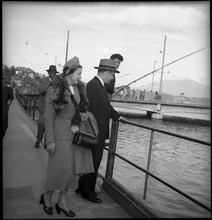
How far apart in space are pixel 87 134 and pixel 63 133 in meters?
0.26

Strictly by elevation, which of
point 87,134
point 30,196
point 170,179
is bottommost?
point 170,179

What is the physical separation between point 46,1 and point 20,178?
2876mm

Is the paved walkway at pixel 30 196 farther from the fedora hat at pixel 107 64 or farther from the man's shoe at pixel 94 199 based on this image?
the fedora hat at pixel 107 64

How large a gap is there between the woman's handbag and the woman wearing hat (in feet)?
0.24

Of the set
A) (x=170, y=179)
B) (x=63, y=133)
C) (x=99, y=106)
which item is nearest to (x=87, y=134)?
(x=63, y=133)

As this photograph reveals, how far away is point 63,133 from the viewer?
117 inches

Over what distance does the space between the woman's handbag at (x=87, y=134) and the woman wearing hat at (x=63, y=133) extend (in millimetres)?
72

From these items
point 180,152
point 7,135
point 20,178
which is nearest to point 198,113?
point 180,152

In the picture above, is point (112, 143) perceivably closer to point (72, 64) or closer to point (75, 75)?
point (75, 75)

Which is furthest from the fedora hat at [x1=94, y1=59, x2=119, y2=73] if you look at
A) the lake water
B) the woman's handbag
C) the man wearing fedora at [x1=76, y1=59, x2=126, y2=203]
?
the lake water

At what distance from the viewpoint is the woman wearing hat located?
292cm

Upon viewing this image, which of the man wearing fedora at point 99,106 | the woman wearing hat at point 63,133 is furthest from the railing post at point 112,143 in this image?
the woman wearing hat at point 63,133

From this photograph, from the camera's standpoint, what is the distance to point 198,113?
46.8 metres

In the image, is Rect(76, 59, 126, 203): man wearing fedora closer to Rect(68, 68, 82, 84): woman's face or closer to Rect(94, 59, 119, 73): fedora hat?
Rect(94, 59, 119, 73): fedora hat
